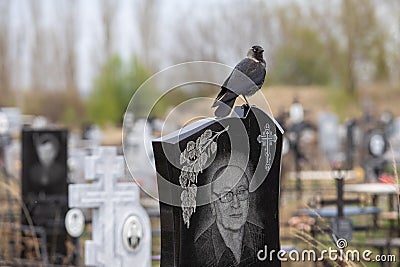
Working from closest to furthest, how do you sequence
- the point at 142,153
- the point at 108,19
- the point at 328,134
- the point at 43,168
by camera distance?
the point at 43,168, the point at 142,153, the point at 328,134, the point at 108,19

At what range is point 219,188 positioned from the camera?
14.4ft

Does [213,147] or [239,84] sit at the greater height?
[239,84]

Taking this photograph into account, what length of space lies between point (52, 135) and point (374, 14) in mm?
27576

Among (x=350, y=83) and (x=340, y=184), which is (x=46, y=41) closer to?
(x=350, y=83)

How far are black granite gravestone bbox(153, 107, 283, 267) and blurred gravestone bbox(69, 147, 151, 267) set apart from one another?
129 cm

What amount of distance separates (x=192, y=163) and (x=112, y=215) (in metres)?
1.80

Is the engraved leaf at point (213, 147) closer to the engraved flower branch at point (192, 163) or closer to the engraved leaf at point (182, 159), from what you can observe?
the engraved flower branch at point (192, 163)

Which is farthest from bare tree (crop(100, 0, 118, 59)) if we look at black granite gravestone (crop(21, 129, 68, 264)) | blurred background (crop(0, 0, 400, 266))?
black granite gravestone (crop(21, 129, 68, 264))

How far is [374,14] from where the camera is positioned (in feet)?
116

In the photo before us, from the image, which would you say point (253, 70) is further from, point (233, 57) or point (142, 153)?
point (233, 57)

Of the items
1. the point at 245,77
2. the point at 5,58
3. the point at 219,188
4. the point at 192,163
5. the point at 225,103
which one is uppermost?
the point at 5,58

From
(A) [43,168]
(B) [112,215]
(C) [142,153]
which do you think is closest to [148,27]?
(C) [142,153]

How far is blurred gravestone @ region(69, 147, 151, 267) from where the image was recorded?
5746 mm

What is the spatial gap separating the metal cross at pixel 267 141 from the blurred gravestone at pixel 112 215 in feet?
4.95
